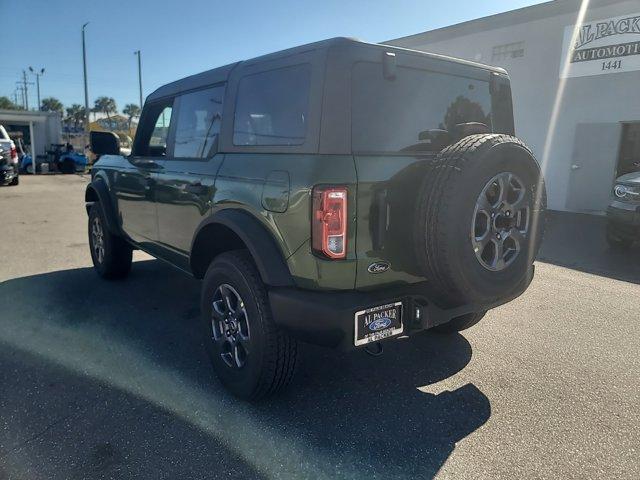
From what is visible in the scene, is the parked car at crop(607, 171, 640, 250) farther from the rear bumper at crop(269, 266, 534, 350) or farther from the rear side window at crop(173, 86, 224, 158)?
the rear side window at crop(173, 86, 224, 158)

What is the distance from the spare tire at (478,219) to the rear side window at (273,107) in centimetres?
78

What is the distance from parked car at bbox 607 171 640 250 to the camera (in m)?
6.27

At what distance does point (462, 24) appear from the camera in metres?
13.2

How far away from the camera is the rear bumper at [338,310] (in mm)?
2279

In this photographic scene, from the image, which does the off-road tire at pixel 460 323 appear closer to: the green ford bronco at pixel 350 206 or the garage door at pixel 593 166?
the green ford bronco at pixel 350 206

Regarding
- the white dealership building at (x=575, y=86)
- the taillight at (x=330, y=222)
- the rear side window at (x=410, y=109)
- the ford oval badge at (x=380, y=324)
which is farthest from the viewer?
the white dealership building at (x=575, y=86)

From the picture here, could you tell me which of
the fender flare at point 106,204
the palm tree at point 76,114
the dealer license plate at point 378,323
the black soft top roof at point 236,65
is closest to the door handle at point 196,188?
the black soft top roof at point 236,65

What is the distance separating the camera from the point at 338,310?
2.26 m

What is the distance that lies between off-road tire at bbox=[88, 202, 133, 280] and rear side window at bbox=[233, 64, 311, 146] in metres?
2.67

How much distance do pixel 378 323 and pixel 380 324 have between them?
14mm

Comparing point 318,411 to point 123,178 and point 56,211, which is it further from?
point 56,211

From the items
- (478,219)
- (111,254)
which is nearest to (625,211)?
(478,219)

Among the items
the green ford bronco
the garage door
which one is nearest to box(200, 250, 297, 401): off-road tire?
the green ford bronco

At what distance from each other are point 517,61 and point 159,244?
37.0 ft
